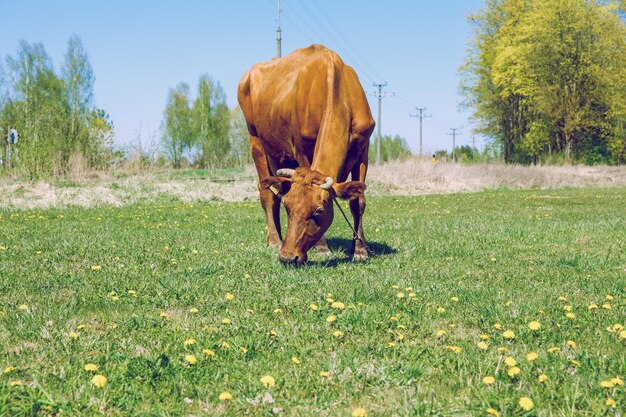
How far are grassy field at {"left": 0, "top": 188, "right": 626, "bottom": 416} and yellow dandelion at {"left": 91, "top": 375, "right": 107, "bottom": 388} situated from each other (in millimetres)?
17

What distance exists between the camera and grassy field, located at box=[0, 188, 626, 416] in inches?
127

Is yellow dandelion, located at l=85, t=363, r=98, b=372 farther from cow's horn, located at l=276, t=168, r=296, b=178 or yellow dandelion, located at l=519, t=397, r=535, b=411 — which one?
cow's horn, located at l=276, t=168, r=296, b=178

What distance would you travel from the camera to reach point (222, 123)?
213 feet

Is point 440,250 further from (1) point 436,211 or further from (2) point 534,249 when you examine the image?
(1) point 436,211

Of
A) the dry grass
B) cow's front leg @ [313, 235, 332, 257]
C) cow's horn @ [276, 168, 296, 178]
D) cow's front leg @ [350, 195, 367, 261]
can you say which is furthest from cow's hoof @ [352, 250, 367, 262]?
the dry grass

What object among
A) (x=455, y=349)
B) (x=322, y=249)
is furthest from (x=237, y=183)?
(x=455, y=349)

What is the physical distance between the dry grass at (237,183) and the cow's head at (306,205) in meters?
13.1

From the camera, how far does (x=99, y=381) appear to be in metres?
3.22

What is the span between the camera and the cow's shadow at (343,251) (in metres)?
7.59

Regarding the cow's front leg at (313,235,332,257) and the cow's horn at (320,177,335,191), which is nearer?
the cow's horn at (320,177,335,191)

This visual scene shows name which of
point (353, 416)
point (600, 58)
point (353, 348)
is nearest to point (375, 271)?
point (353, 348)

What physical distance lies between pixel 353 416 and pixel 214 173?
2611 cm

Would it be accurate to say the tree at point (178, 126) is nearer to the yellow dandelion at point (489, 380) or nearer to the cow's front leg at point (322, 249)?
the cow's front leg at point (322, 249)

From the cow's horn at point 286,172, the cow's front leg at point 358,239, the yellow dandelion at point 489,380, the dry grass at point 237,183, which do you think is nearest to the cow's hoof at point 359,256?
the cow's front leg at point 358,239
